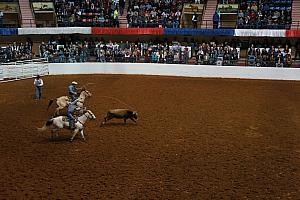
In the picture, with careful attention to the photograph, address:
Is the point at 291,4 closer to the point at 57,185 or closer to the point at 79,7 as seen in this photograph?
the point at 79,7

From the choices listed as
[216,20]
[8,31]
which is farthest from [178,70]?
[8,31]

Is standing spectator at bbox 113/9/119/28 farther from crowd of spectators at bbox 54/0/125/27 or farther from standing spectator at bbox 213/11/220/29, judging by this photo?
standing spectator at bbox 213/11/220/29

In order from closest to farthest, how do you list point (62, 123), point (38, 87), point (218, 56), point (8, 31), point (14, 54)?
point (62, 123)
point (38, 87)
point (218, 56)
point (14, 54)
point (8, 31)

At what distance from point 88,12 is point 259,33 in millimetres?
13957

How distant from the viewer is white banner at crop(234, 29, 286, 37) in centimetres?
2958

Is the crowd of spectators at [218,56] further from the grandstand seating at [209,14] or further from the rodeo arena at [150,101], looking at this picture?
the grandstand seating at [209,14]

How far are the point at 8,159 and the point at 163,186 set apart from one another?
513 cm

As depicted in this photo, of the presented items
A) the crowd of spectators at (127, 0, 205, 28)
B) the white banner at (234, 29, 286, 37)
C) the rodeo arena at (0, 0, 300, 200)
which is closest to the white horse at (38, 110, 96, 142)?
the rodeo arena at (0, 0, 300, 200)

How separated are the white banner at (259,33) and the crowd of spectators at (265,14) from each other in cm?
77

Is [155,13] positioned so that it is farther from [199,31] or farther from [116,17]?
[199,31]

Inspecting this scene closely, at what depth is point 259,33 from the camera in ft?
98.0

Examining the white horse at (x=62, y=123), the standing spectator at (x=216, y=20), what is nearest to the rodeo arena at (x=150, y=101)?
the white horse at (x=62, y=123)

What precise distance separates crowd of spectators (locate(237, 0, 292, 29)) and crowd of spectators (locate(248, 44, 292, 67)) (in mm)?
3512

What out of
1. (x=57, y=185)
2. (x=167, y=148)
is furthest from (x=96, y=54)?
(x=57, y=185)
